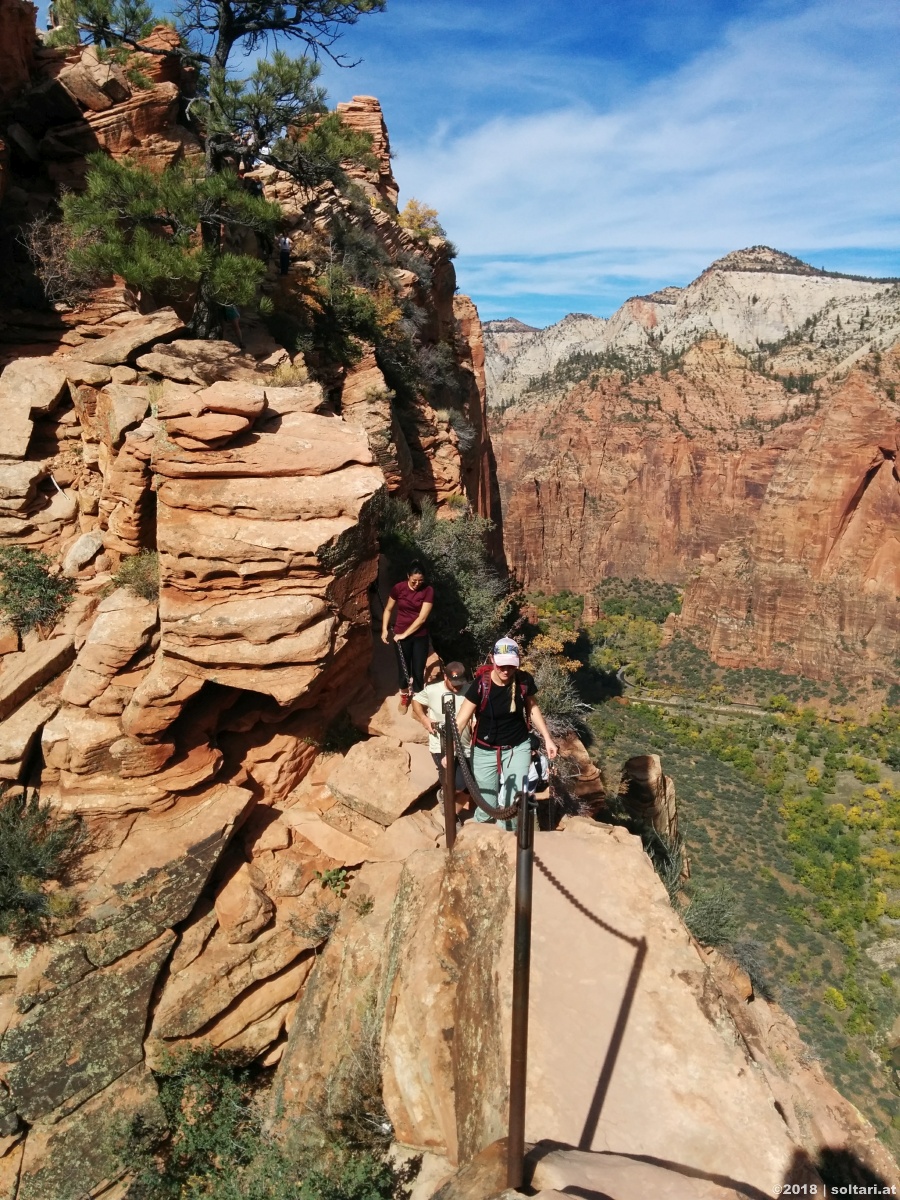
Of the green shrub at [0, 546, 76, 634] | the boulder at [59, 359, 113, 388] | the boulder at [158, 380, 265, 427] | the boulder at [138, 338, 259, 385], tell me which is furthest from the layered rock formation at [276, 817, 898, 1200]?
the boulder at [59, 359, 113, 388]

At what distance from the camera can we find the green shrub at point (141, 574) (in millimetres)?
6543

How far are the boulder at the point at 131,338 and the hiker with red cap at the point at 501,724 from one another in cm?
586

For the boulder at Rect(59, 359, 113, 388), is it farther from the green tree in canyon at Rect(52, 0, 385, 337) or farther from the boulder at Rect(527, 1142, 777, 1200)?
the boulder at Rect(527, 1142, 777, 1200)

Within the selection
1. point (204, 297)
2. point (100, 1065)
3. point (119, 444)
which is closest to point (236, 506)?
point (119, 444)

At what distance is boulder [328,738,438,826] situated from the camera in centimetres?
651

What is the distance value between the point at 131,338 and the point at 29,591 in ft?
10.9

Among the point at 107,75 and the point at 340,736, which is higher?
the point at 107,75

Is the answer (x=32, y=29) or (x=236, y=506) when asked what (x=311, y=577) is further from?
(x=32, y=29)

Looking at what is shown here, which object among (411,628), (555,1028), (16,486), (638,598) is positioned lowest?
(638,598)

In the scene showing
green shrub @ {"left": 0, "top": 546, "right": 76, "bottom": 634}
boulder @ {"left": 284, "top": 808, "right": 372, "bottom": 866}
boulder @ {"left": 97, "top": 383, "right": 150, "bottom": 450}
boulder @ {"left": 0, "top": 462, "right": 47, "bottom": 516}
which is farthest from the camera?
boulder @ {"left": 0, "top": 462, "right": 47, "bottom": 516}

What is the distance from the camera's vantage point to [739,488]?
83.8 metres

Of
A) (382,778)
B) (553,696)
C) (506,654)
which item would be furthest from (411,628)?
(553,696)

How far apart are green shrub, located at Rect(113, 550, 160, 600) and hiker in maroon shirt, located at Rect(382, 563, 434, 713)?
2.56 m

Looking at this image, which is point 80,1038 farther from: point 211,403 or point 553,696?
point 553,696
